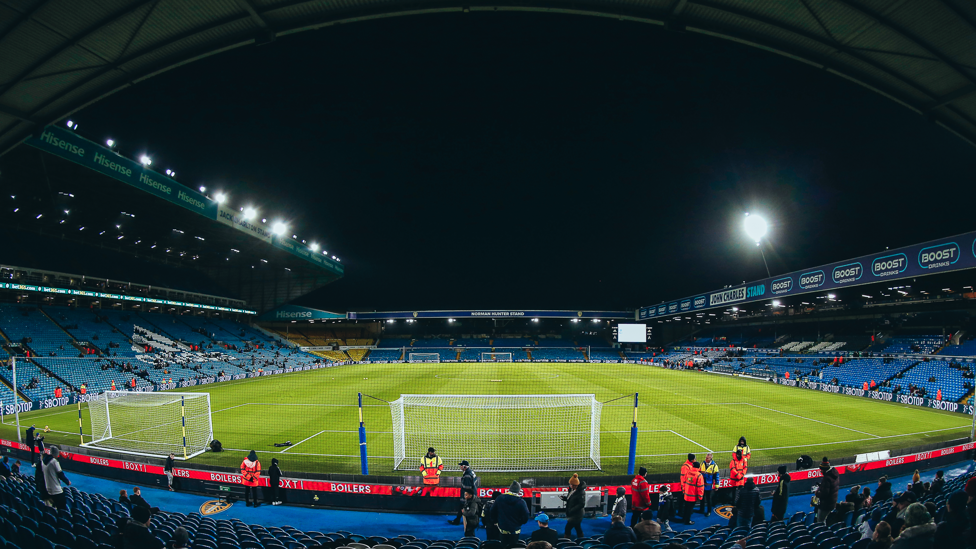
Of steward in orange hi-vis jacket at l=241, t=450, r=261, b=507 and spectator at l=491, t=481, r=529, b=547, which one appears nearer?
spectator at l=491, t=481, r=529, b=547

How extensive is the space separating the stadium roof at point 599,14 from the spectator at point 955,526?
6290mm

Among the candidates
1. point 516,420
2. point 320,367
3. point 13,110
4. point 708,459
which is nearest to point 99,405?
point 13,110

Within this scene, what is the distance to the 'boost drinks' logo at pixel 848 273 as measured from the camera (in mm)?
26511

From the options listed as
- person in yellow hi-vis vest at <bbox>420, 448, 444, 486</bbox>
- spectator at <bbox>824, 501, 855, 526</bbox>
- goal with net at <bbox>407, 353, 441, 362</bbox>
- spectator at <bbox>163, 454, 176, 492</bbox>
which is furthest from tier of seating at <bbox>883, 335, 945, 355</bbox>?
goal with net at <bbox>407, 353, 441, 362</bbox>

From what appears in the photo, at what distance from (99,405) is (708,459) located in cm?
2645

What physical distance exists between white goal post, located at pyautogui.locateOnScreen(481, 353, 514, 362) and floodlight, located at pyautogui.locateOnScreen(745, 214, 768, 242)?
41.7 meters

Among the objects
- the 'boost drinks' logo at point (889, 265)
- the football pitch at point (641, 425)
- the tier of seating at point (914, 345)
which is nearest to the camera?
the football pitch at point (641, 425)

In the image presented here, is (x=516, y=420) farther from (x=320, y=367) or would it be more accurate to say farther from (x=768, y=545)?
(x=320, y=367)

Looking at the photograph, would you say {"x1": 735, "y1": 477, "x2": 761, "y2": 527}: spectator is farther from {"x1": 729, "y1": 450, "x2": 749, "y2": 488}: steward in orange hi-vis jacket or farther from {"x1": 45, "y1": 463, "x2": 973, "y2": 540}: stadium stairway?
{"x1": 729, "y1": 450, "x2": 749, "y2": 488}: steward in orange hi-vis jacket

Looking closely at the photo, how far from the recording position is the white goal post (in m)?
67.5

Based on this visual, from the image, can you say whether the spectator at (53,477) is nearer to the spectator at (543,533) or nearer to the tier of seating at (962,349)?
the spectator at (543,533)

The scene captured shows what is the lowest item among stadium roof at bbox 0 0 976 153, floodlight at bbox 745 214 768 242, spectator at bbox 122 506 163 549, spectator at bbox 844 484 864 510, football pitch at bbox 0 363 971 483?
football pitch at bbox 0 363 971 483

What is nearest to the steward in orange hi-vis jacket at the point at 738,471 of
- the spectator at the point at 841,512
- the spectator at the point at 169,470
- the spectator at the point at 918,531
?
the spectator at the point at 841,512

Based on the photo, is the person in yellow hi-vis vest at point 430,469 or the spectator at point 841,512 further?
the person in yellow hi-vis vest at point 430,469
